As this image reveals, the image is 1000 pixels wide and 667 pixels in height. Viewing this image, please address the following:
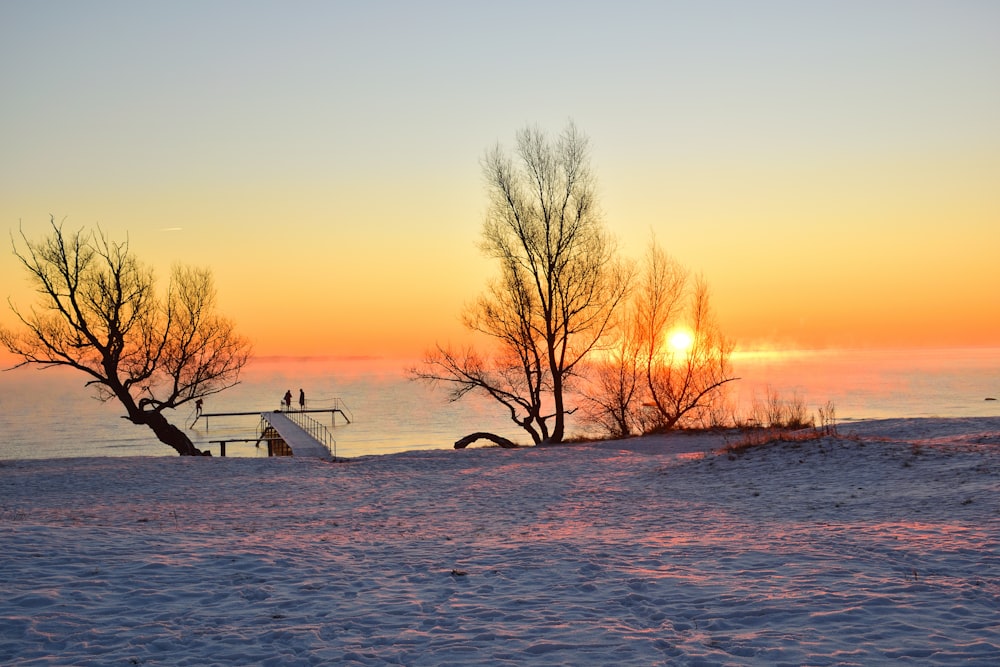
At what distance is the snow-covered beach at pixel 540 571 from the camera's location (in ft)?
18.6

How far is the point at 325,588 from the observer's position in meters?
7.44

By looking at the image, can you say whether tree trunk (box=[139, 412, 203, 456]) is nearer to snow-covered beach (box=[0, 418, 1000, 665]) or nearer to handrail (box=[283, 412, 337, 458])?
handrail (box=[283, 412, 337, 458])

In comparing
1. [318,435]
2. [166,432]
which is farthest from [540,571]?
[318,435]

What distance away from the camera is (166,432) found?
100 feet

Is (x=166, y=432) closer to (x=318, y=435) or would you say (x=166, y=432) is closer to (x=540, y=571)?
(x=318, y=435)

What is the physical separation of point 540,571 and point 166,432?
26.9 meters

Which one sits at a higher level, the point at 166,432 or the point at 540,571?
the point at 166,432

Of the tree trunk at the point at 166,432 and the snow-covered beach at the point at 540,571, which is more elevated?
the tree trunk at the point at 166,432

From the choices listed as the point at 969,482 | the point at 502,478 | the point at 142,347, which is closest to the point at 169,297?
the point at 142,347

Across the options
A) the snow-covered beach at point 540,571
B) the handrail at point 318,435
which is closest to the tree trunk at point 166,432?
the handrail at point 318,435

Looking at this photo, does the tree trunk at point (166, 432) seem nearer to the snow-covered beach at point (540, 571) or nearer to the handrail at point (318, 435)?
the handrail at point (318, 435)

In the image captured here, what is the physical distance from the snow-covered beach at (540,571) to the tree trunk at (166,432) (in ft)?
46.6

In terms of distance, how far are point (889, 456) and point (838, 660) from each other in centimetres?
1148

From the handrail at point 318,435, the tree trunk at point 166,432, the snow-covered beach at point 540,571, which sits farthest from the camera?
the handrail at point 318,435
